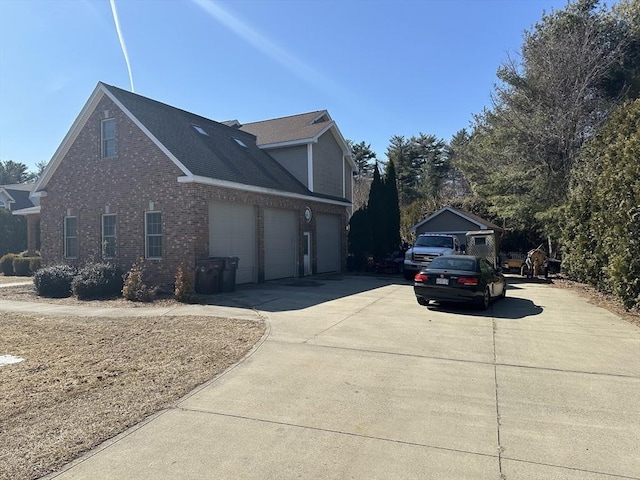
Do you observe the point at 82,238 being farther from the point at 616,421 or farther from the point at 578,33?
the point at 578,33

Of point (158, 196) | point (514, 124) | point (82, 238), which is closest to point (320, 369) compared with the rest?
point (158, 196)

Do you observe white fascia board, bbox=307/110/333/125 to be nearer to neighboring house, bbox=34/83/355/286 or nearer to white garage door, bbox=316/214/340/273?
neighboring house, bbox=34/83/355/286

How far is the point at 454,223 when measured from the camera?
27.0 metres

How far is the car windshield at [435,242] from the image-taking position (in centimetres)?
1948

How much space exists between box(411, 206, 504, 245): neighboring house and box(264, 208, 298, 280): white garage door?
11084 mm

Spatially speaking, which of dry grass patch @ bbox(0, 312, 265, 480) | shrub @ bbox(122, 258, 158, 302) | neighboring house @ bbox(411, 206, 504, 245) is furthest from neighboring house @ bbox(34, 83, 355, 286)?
neighboring house @ bbox(411, 206, 504, 245)

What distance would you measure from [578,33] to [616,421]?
23.1m

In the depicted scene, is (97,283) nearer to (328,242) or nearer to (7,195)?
(328,242)

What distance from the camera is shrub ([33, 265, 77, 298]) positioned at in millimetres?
14789

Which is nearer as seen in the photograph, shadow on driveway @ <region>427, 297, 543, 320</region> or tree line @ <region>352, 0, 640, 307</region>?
shadow on driveway @ <region>427, 297, 543, 320</region>

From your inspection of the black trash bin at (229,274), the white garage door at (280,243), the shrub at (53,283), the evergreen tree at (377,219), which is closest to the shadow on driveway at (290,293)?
the black trash bin at (229,274)

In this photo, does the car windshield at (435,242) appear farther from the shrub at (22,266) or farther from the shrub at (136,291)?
the shrub at (22,266)

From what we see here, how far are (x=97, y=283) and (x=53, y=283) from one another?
211 centimetres

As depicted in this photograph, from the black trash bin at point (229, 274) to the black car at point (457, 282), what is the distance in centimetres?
646
